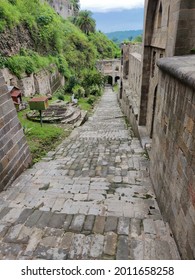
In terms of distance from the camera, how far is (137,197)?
4.77 meters

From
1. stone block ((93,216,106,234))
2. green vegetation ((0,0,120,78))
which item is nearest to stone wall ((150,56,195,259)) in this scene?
stone block ((93,216,106,234))

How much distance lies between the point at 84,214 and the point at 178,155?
1.97 meters

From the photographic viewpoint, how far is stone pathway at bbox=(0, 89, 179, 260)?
3.19 meters

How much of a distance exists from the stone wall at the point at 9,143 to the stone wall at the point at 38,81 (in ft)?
42.6

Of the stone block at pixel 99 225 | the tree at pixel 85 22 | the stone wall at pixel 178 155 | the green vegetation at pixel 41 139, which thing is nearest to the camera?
the stone wall at pixel 178 155

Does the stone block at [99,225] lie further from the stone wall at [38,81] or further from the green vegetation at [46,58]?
the stone wall at [38,81]

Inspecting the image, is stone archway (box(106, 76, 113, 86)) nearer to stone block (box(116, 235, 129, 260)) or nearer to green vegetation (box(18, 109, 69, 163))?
green vegetation (box(18, 109, 69, 163))

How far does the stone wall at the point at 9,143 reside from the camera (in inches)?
202

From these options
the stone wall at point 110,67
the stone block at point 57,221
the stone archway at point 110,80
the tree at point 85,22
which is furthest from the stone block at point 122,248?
the tree at point 85,22

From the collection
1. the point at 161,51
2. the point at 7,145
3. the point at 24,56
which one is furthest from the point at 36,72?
the point at 7,145

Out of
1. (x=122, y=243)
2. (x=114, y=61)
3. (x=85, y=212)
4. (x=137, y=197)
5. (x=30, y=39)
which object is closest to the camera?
(x=122, y=243)
